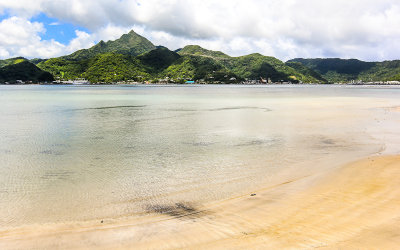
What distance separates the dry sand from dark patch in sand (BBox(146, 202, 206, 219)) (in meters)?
0.02

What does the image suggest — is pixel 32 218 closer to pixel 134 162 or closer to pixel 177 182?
pixel 177 182

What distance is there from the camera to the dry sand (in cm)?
546

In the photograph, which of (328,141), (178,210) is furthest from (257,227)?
(328,141)

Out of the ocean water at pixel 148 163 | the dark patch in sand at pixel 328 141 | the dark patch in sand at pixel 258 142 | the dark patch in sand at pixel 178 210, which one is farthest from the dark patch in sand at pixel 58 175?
the dark patch in sand at pixel 328 141

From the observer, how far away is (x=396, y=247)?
4.99 m

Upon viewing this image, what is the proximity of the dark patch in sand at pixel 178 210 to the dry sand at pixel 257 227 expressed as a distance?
→ 0.08 ft

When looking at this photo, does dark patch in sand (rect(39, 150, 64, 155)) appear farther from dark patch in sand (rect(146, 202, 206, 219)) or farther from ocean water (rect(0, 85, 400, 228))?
dark patch in sand (rect(146, 202, 206, 219))

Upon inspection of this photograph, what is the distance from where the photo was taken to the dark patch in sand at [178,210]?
701 centimetres

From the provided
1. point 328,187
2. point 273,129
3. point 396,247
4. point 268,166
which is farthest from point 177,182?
point 273,129

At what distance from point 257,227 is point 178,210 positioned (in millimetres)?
2175

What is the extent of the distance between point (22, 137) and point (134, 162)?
1120 centimetres

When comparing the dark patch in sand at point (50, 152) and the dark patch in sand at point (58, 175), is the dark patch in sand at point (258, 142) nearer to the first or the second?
the dark patch in sand at point (58, 175)

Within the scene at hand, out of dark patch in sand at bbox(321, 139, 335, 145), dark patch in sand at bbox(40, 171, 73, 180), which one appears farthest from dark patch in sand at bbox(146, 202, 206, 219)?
dark patch in sand at bbox(321, 139, 335, 145)

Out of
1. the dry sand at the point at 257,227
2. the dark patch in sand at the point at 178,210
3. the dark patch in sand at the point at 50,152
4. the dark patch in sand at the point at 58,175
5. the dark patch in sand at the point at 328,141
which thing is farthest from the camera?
the dark patch in sand at the point at 328,141
